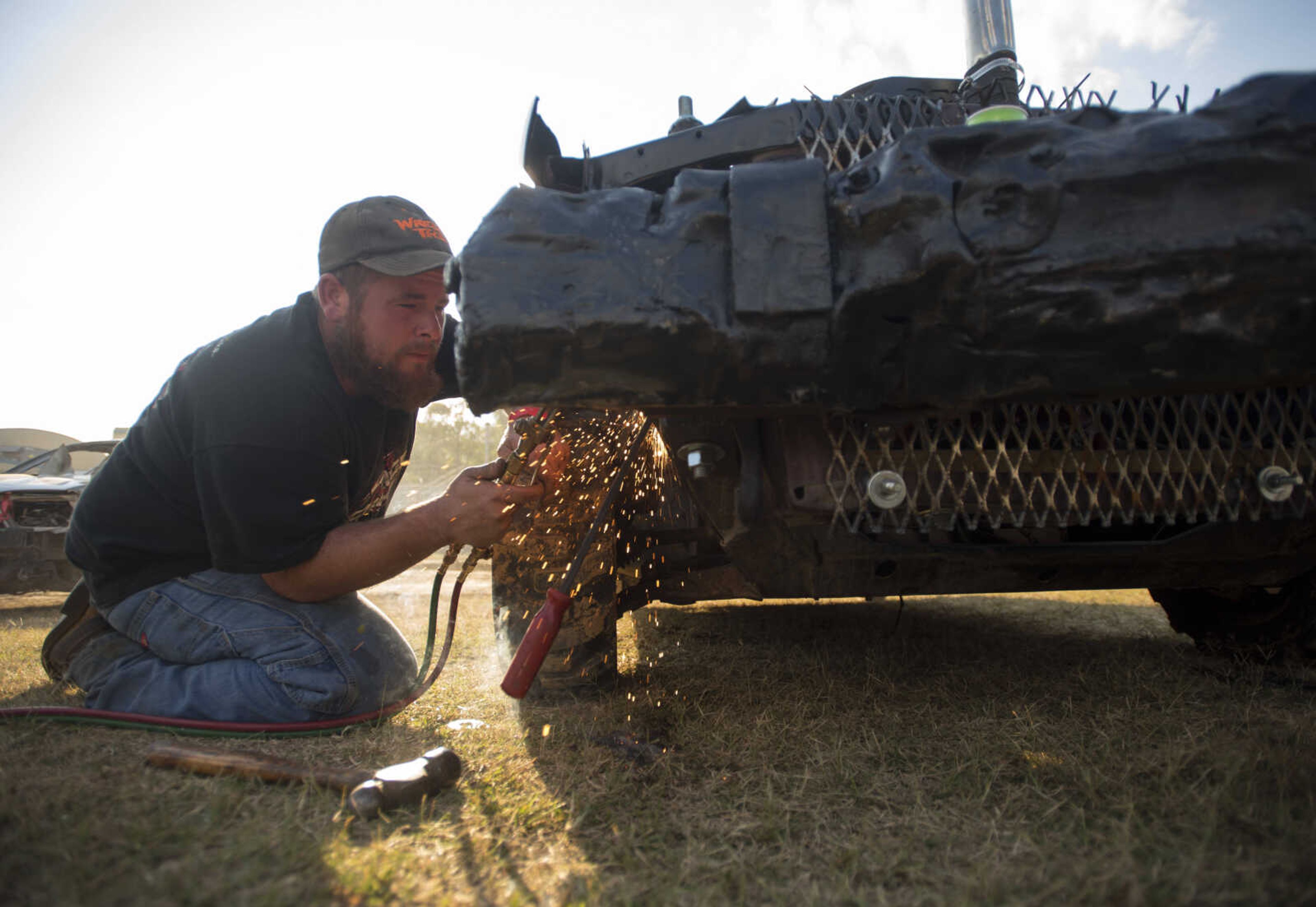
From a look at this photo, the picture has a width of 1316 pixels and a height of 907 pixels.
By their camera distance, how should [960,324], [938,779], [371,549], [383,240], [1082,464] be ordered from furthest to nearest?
[383,240], [371,549], [938,779], [1082,464], [960,324]

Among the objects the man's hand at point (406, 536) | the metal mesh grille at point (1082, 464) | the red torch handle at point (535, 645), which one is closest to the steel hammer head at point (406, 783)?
the red torch handle at point (535, 645)

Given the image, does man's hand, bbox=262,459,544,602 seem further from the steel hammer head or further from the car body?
the car body

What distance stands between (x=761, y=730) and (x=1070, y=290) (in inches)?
46.2

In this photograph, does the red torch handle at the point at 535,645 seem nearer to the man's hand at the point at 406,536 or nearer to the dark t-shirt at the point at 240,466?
the man's hand at the point at 406,536

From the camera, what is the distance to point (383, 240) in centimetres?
203

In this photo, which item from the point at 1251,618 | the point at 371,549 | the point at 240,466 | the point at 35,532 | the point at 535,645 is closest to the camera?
the point at 535,645

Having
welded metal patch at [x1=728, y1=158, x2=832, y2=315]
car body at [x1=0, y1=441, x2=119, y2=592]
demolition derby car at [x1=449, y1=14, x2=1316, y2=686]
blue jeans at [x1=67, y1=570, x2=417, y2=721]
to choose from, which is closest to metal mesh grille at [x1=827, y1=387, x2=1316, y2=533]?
demolition derby car at [x1=449, y1=14, x2=1316, y2=686]

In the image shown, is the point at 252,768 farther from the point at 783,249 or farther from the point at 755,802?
the point at 783,249

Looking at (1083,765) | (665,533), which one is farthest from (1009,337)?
(665,533)

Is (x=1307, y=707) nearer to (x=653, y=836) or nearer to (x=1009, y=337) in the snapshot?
(x=1009, y=337)

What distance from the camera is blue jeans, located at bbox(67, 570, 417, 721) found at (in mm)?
1889

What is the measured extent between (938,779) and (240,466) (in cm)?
177

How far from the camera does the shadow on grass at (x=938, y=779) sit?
103 cm

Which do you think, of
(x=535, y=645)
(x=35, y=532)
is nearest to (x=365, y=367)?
(x=535, y=645)
